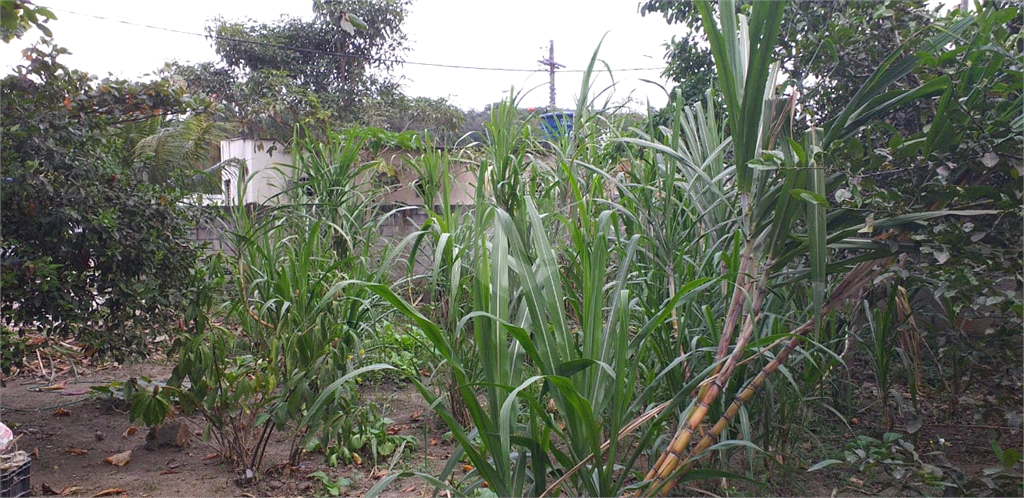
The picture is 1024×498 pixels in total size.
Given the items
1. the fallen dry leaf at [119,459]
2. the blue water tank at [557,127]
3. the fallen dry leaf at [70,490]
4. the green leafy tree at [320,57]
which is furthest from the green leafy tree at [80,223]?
the green leafy tree at [320,57]

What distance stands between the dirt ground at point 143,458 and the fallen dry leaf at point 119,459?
0.02 metres

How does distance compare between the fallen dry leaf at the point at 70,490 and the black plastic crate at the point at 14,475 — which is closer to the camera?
the black plastic crate at the point at 14,475

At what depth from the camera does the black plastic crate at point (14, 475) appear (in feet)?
6.52

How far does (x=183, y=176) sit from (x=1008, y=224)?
2992 mm

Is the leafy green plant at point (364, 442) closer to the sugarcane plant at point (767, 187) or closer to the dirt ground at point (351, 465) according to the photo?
the dirt ground at point (351, 465)

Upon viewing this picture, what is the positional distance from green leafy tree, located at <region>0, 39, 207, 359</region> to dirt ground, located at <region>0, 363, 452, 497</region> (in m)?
0.44

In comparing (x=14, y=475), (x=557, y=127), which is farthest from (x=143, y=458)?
(x=557, y=127)

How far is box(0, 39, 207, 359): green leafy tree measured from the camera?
7.92 ft

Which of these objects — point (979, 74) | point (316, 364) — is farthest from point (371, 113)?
point (979, 74)

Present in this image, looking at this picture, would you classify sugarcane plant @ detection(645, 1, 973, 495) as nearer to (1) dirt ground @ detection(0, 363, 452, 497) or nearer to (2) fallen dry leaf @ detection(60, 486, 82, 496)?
(1) dirt ground @ detection(0, 363, 452, 497)

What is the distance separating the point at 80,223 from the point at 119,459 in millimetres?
900

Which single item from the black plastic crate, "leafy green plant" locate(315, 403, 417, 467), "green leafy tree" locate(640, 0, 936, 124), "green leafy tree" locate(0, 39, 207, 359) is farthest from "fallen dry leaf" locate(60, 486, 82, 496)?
"green leafy tree" locate(640, 0, 936, 124)

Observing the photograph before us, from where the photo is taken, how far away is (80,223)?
2514 mm

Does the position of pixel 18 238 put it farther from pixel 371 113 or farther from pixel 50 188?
pixel 371 113
